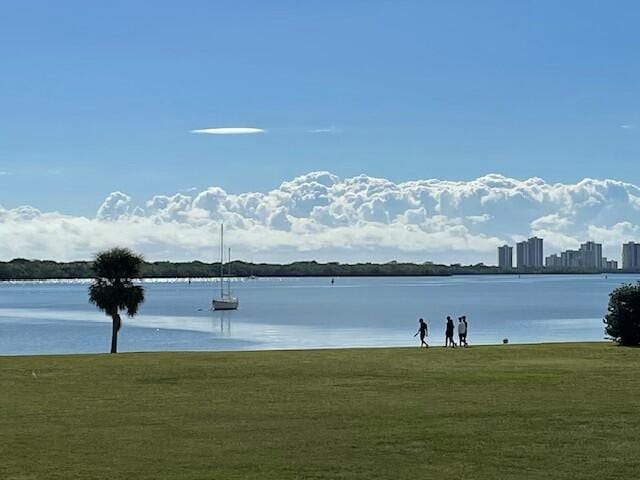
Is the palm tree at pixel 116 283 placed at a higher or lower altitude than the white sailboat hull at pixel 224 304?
higher

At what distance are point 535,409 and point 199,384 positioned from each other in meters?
11.1

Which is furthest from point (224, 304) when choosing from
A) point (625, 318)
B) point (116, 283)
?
point (625, 318)

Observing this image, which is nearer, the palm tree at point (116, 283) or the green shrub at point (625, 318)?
the green shrub at point (625, 318)

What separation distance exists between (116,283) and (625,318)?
1204 inches

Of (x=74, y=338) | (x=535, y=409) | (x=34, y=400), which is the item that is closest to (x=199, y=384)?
(x=34, y=400)

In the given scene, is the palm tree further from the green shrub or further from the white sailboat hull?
the white sailboat hull

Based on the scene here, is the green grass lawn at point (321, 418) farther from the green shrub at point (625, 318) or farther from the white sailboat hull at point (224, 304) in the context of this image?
the white sailboat hull at point (224, 304)

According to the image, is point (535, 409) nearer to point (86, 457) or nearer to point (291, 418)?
point (291, 418)

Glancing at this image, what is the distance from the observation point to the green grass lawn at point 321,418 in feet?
58.0

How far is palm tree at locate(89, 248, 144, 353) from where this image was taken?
205 ft

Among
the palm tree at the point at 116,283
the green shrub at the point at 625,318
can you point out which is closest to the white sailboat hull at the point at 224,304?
the palm tree at the point at 116,283

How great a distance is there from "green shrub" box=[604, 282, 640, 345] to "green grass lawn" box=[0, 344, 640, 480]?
27.7ft

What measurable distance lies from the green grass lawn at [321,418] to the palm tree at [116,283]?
77.0ft

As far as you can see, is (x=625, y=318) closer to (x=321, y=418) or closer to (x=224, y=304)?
(x=321, y=418)
